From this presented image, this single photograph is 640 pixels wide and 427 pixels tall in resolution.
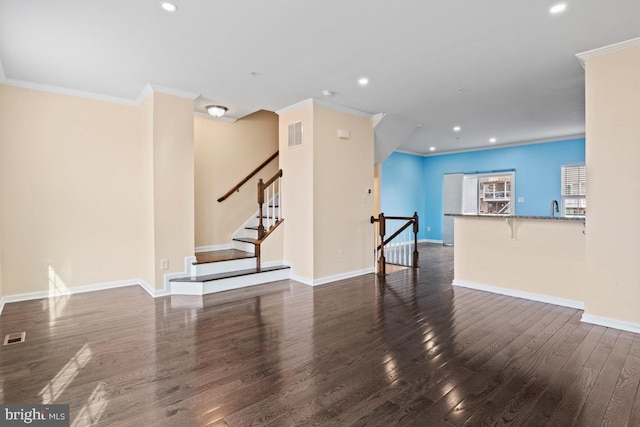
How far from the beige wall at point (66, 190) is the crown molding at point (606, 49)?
232 inches

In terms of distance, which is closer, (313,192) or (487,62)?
(487,62)

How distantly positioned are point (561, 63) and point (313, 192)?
136 inches

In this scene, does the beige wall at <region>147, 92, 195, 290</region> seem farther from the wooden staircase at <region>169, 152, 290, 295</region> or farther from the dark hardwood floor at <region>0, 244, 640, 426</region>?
the dark hardwood floor at <region>0, 244, 640, 426</region>

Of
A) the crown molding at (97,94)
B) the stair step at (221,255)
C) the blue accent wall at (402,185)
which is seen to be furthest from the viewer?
the blue accent wall at (402,185)

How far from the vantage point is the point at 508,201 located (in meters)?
8.77

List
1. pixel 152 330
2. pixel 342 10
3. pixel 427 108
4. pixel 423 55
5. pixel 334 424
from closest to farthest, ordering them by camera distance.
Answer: pixel 334 424 → pixel 342 10 → pixel 152 330 → pixel 423 55 → pixel 427 108

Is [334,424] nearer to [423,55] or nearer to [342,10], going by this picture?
[342,10]

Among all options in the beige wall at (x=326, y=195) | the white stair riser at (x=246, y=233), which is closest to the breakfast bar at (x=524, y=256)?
the beige wall at (x=326, y=195)

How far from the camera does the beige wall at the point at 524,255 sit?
3.98 meters

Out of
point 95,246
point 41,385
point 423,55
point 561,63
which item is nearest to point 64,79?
point 95,246

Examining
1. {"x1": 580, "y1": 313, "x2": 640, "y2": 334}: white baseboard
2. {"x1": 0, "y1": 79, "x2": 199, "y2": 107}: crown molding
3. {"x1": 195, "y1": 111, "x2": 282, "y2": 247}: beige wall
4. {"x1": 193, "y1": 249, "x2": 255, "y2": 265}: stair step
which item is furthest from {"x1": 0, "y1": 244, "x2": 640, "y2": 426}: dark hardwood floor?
{"x1": 0, "y1": 79, "x2": 199, "y2": 107}: crown molding

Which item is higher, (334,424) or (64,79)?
(64,79)

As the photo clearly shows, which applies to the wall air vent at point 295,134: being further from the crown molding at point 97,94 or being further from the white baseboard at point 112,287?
the white baseboard at point 112,287

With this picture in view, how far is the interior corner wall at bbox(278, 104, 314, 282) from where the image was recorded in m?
5.10
